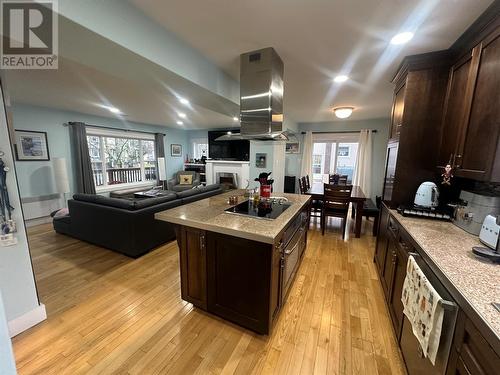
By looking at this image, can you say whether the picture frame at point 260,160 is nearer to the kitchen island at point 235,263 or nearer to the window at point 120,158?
the kitchen island at point 235,263

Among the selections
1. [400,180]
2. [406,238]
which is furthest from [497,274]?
[400,180]

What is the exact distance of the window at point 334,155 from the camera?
5910 mm

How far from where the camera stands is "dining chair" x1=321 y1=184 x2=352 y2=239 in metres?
3.60

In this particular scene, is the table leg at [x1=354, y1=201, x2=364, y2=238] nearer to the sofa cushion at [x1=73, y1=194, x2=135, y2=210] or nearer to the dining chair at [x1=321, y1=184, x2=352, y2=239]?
the dining chair at [x1=321, y1=184, x2=352, y2=239]

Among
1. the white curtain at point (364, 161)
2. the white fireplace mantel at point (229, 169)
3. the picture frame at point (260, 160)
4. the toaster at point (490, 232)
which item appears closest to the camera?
the toaster at point (490, 232)

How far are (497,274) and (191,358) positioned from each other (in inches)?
76.5

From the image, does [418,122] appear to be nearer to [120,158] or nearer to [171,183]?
[171,183]

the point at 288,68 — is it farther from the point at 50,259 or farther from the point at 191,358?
the point at 50,259

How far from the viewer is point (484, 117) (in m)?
1.40

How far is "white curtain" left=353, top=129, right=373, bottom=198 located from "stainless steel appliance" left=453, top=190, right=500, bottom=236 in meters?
4.10

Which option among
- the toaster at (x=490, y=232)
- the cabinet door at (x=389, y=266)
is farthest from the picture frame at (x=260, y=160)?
the toaster at (x=490, y=232)

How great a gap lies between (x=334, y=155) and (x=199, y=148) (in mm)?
5046

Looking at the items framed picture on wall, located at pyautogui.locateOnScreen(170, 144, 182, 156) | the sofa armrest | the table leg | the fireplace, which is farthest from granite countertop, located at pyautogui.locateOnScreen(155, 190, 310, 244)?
framed picture on wall, located at pyautogui.locateOnScreen(170, 144, 182, 156)

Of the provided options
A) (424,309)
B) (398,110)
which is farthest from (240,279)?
(398,110)
